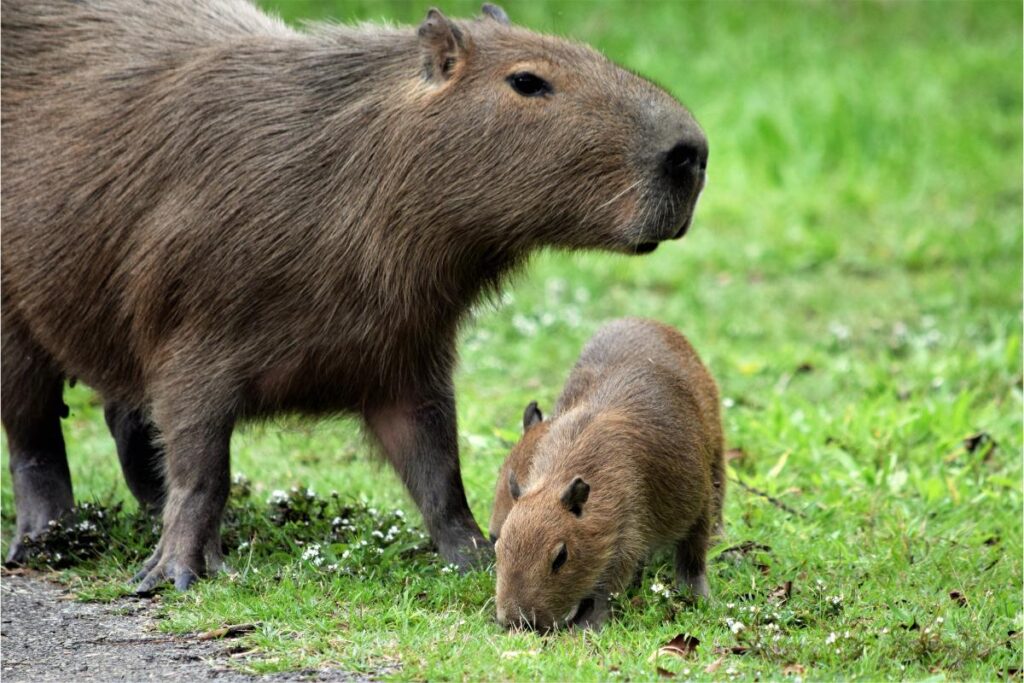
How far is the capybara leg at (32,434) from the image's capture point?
538cm

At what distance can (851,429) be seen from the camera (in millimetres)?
6625

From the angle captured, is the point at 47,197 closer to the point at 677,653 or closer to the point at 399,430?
the point at 399,430

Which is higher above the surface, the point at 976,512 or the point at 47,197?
the point at 47,197

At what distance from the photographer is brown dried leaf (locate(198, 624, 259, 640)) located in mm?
4375

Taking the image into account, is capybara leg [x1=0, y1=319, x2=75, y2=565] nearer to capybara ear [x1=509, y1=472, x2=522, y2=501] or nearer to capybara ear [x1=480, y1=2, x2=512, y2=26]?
capybara ear [x1=509, y1=472, x2=522, y2=501]

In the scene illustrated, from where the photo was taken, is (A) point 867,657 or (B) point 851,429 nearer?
(A) point 867,657

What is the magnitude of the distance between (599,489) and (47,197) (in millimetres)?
2111

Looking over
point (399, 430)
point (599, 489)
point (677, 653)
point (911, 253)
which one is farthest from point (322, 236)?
point (911, 253)

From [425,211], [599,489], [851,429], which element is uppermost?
[425,211]

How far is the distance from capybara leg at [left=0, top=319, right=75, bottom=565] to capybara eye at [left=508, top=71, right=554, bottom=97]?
76.5 inches

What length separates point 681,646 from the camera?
13.9 feet

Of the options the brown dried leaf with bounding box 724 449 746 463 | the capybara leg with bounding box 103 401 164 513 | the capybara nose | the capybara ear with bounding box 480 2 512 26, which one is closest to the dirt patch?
the capybara leg with bounding box 103 401 164 513

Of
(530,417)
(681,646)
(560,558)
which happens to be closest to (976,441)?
(530,417)

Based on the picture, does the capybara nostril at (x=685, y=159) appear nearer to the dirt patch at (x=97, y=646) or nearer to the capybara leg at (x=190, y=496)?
the capybara leg at (x=190, y=496)
